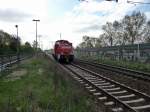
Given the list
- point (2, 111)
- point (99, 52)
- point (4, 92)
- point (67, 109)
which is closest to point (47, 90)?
point (4, 92)

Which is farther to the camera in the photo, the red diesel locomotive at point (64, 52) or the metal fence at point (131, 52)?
the red diesel locomotive at point (64, 52)

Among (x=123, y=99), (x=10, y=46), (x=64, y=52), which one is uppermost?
(x=10, y=46)

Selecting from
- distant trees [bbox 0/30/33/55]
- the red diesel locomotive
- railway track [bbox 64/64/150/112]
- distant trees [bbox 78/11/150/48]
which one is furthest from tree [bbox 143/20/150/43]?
railway track [bbox 64/64/150/112]

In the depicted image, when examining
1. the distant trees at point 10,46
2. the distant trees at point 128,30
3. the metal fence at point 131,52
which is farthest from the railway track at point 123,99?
the distant trees at point 128,30

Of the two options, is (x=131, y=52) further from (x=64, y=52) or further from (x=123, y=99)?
(x=123, y=99)

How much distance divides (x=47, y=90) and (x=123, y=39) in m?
82.3

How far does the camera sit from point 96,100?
40.1 ft

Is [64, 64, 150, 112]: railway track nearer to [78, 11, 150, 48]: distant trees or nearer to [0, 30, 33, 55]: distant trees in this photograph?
[0, 30, 33, 55]: distant trees

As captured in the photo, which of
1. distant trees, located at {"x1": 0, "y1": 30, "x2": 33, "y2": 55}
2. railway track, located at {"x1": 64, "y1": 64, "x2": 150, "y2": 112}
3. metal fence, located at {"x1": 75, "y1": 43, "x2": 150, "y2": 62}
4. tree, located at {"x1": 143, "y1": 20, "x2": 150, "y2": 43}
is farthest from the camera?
tree, located at {"x1": 143, "y1": 20, "x2": 150, "y2": 43}

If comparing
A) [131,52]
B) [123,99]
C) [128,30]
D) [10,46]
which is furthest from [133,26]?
[123,99]

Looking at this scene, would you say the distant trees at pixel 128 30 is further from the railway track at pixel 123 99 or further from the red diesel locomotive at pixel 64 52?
the railway track at pixel 123 99

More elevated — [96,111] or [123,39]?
[123,39]

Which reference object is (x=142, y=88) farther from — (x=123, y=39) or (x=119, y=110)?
(x=123, y=39)

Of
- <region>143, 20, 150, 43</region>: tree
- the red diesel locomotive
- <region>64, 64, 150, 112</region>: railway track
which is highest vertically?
<region>143, 20, 150, 43</region>: tree
